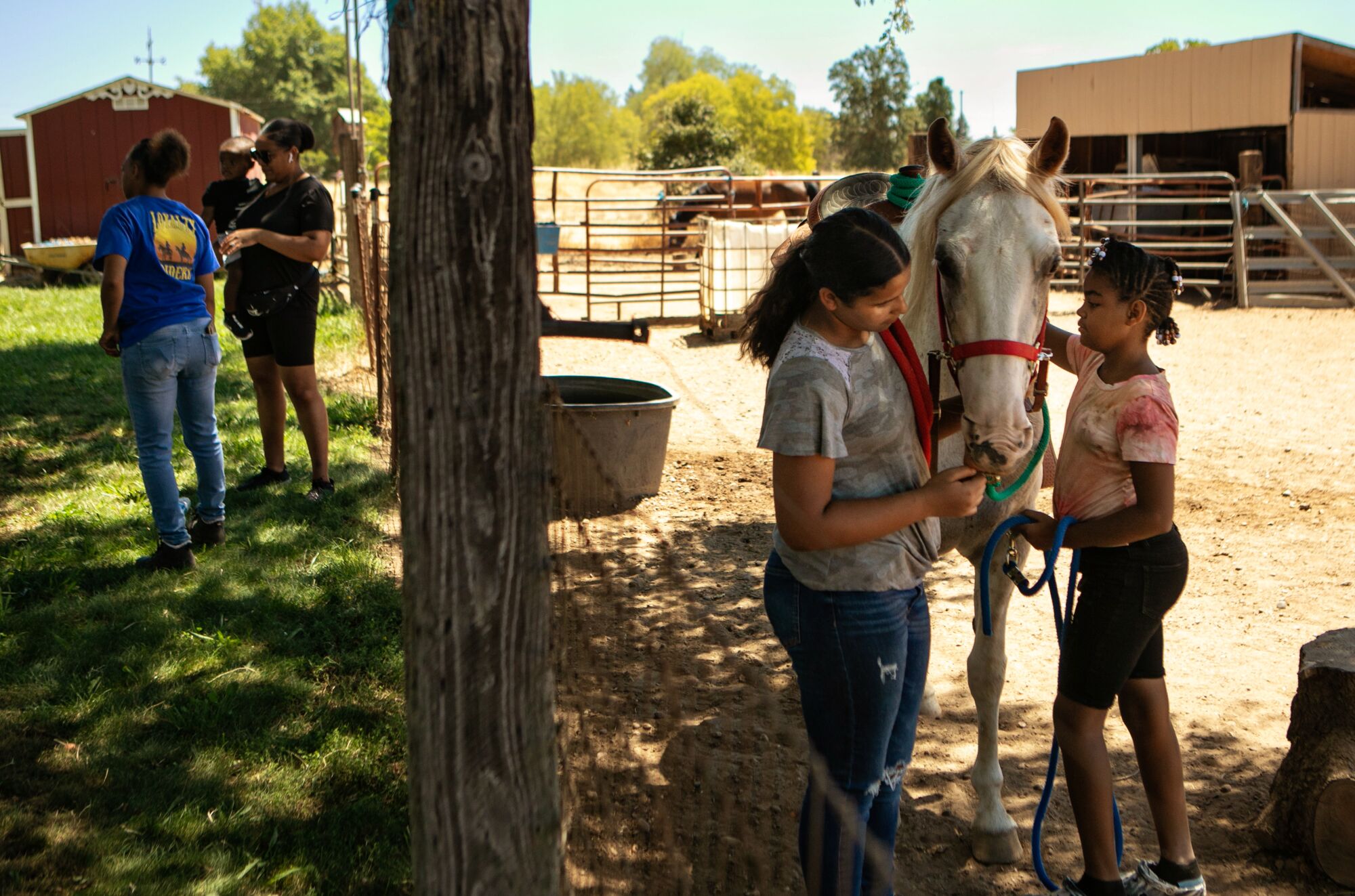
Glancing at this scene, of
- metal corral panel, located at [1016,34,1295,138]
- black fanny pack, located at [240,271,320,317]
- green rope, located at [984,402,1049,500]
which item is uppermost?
metal corral panel, located at [1016,34,1295,138]

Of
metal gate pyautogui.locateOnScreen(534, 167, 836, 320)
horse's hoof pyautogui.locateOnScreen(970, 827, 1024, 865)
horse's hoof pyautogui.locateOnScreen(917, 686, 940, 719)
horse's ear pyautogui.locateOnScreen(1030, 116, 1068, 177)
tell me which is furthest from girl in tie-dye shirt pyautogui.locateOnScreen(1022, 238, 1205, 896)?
metal gate pyautogui.locateOnScreen(534, 167, 836, 320)

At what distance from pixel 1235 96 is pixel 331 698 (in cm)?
2026

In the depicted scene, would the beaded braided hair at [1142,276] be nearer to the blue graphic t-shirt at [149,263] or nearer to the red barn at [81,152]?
the blue graphic t-shirt at [149,263]

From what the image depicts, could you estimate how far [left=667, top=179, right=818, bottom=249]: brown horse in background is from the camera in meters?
15.5

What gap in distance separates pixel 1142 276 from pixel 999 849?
65.8 inches

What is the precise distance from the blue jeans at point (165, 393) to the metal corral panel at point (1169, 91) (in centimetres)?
1849

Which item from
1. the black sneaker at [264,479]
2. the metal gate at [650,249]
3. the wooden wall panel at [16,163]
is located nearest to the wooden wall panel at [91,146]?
the wooden wall panel at [16,163]

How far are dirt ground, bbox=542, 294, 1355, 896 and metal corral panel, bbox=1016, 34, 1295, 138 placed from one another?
43.8 feet

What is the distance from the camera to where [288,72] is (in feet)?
233

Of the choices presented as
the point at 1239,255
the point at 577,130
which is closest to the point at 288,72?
the point at 577,130

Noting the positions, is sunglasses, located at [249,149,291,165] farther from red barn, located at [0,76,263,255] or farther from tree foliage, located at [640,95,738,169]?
tree foliage, located at [640,95,738,169]

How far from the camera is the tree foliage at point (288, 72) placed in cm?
6762

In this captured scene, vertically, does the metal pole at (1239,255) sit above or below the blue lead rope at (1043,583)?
above

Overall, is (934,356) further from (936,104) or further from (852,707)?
(936,104)
